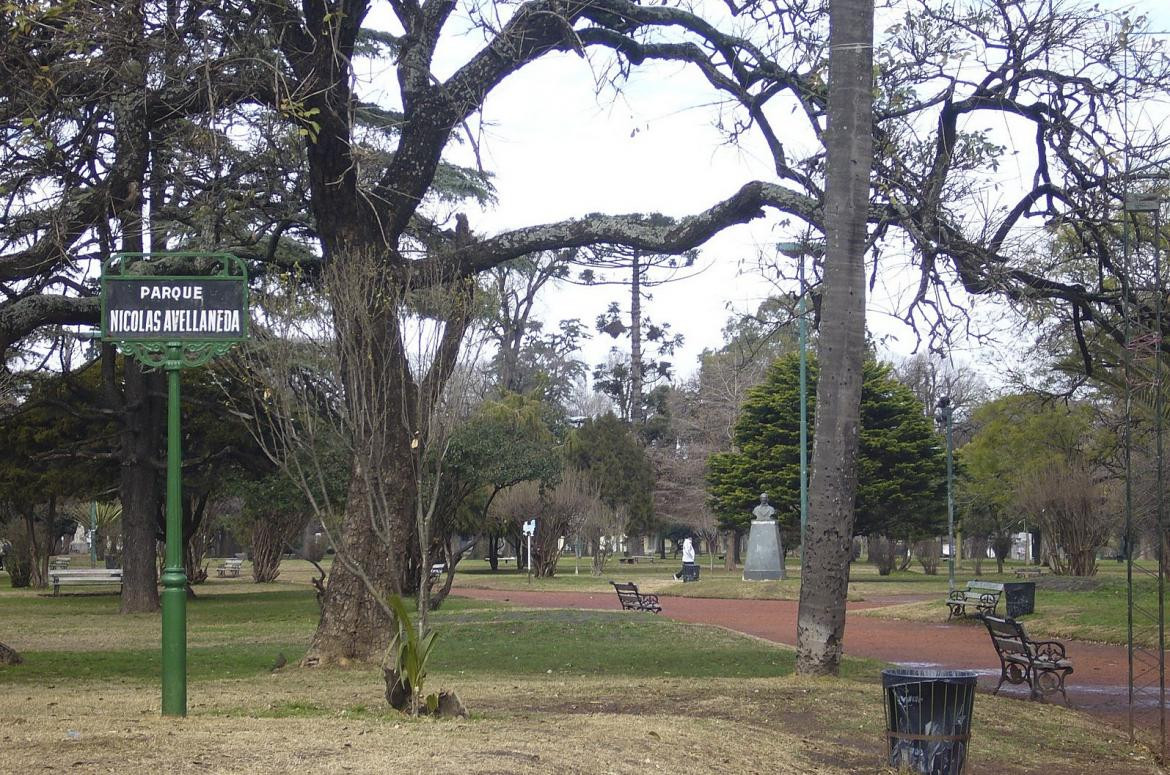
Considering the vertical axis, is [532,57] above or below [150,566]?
above

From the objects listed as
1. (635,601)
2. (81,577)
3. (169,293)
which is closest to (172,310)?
(169,293)

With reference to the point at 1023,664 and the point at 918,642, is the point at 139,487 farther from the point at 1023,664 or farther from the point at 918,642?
the point at 1023,664

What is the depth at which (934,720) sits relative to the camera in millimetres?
8836

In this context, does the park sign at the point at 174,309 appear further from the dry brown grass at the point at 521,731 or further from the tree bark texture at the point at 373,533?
the tree bark texture at the point at 373,533

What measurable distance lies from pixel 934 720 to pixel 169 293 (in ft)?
20.8

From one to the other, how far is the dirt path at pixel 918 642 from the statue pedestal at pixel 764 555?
15.0 feet

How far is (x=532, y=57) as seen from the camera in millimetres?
15398

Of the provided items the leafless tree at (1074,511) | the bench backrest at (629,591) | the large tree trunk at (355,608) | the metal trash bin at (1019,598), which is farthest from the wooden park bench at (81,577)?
the leafless tree at (1074,511)

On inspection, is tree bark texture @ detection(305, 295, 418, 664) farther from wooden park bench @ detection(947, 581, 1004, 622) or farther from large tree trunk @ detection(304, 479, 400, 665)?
wooden park bench @ detection(947, 581, 1004, 622)

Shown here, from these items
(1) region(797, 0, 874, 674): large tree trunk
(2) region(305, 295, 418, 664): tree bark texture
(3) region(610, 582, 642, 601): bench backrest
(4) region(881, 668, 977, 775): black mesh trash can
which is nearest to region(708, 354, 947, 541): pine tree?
(3) region(610, 582, 642, 601): bench backrest

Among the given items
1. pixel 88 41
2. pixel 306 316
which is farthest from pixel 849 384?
pixel 88 41

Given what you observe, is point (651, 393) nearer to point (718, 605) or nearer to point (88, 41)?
point (718, 605)

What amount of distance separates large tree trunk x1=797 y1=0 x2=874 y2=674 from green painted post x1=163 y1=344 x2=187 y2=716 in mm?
6440

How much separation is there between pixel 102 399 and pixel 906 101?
818 inches
